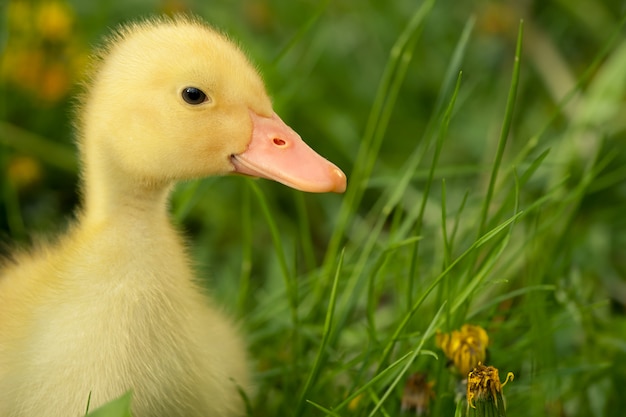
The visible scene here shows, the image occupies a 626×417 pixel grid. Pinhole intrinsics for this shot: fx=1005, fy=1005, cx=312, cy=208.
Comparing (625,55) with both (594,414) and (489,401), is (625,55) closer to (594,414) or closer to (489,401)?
(594,414)

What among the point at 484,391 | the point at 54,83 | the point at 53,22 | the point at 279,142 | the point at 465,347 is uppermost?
the point at 53,22

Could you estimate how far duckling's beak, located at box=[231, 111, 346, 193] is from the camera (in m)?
1.21

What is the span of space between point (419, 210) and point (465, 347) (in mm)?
304

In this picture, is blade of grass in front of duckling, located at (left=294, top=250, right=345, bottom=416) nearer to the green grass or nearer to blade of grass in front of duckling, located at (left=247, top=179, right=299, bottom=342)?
the green grass

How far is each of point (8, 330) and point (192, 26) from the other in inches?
18.2

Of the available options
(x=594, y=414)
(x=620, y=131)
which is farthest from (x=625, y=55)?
(x=594, y=414)

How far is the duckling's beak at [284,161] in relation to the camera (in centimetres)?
121

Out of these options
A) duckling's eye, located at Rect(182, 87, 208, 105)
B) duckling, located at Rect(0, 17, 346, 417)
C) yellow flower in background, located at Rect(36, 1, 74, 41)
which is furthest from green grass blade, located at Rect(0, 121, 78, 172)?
duckling's eye, located at Rect(182, 87, 208, 105)

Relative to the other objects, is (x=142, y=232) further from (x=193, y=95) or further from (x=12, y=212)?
(x=12, y=212)

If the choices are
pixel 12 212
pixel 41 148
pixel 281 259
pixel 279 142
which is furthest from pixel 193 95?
pixel 41 148

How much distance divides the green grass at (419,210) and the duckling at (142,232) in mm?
183

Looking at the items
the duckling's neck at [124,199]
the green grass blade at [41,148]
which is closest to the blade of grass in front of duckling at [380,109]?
the duckling's neck at [124,199]

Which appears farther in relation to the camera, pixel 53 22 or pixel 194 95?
pixel 53 22

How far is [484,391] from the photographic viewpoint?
1.16 meters
